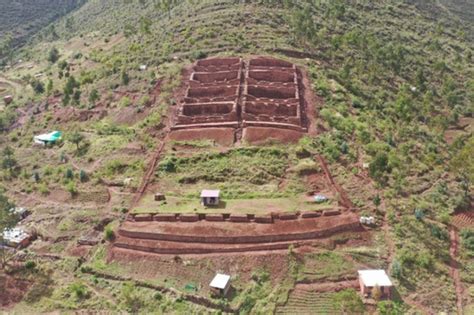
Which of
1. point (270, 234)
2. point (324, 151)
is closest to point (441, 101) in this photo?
point (324, 151)

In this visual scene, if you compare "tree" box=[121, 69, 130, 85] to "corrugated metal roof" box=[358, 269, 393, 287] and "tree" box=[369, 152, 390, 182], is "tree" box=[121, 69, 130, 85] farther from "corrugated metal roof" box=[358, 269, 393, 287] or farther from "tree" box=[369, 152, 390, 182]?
"corrugated metal roof" box=[358, 269, 393, 287]

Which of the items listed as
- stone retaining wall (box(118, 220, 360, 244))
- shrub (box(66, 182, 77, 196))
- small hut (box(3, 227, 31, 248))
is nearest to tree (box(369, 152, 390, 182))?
stone retaining wall (box(118, 220, 360, 244))

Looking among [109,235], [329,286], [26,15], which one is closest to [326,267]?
[329,286]

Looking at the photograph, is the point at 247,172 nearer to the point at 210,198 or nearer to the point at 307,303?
the point at 210,198

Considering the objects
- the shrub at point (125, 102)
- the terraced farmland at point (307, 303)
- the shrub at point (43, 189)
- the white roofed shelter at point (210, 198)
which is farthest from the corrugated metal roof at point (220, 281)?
the shrub at point (125, 102)

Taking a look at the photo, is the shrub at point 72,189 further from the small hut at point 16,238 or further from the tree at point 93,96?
Result: the tree at point 93,96

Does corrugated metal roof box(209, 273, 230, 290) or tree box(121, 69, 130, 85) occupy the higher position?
tree box(121, 69, 130, 85)

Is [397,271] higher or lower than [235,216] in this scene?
lower
